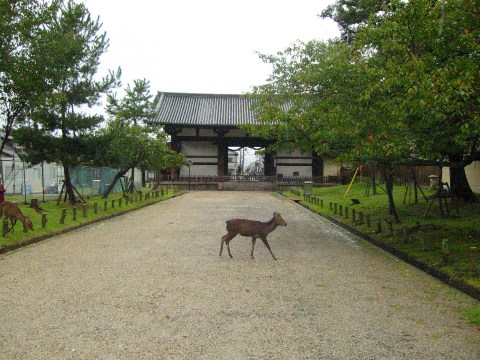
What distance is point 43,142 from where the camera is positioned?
17656 mm

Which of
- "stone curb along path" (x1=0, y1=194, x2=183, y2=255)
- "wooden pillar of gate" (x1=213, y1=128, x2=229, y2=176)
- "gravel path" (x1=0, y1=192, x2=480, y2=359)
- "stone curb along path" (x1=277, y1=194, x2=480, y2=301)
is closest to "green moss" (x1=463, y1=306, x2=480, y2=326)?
"gravel path" (x1=0, y1=192, x2=480, y2=359)

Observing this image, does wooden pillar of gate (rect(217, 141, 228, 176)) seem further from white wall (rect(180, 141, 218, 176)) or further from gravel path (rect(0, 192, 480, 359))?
gravel path (rect(0, 192, 480, 359))

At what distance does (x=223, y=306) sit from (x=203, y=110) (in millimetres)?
35244

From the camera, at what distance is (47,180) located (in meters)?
29.1

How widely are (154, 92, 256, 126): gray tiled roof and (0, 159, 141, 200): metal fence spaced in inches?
354

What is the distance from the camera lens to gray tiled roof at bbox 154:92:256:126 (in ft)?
122

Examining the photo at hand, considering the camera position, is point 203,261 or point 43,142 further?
point 43,142

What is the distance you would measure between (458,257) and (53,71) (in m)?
11.3

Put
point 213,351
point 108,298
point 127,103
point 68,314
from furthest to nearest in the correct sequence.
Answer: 1. point 127,103
2. point 108,298
3. point 68,314
4. point 213,351

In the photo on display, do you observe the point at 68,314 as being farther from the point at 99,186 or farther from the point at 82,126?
the point at 99,186

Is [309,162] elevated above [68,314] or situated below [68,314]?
above

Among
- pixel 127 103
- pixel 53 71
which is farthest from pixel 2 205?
pixel 127 103

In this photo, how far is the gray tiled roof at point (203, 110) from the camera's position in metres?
37.3

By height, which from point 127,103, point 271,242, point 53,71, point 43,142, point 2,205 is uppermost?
point 127,103
